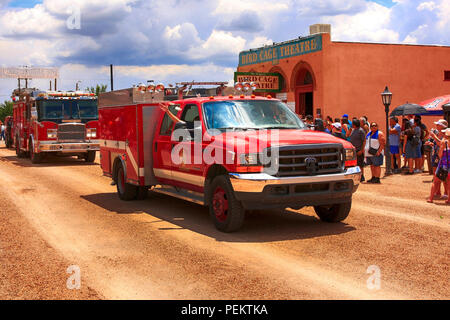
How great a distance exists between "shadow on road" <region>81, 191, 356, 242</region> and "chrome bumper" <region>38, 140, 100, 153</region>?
10.5m

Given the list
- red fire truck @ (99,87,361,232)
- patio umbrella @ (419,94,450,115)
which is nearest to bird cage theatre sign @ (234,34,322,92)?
patio umbrella @ (419,94,450,115)

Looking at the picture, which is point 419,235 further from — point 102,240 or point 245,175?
point 102,240

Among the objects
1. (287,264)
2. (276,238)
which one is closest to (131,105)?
(276,238)

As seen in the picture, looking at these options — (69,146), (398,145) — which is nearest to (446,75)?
(398,145)

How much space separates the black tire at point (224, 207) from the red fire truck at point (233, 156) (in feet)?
0.05

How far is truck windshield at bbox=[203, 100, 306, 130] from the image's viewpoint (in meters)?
9.43

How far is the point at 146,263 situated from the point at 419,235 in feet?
13.6

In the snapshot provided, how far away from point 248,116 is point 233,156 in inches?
57.7

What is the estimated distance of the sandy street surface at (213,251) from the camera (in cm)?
594

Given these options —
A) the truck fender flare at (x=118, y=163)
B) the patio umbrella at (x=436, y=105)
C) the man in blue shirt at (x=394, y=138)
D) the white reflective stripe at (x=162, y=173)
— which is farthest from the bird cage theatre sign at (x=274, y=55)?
the white reflective stripe at (x=162, y=173)

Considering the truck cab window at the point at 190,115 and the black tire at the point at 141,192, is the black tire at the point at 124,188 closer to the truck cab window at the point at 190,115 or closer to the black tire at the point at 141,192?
the black tire at the point at 141,192

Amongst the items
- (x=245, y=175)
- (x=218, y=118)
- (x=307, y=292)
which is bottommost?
(x=307, y=292)

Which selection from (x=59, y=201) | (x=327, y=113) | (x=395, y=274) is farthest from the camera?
(x=327, y=113)

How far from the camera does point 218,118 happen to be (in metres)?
9.55
